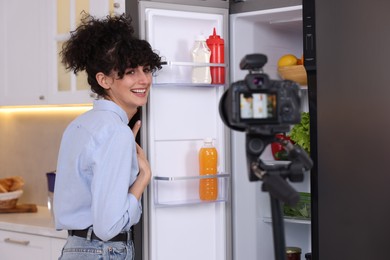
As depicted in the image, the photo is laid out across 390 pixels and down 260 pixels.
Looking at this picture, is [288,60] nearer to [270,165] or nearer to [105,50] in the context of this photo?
[105,50]

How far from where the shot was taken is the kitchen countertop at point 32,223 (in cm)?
289

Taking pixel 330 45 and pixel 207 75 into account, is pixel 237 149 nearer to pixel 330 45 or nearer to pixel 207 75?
pixel 207 75

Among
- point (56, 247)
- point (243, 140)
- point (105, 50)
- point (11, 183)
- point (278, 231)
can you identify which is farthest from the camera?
point (11, 183)

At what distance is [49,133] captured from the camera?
358 centimetres

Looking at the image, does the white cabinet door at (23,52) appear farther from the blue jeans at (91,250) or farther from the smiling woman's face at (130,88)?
the blue jeans at (91,250)

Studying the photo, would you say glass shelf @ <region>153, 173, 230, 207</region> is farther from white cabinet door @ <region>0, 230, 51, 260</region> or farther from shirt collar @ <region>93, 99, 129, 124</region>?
white cabinet door @ <region>0, 230, 51, 260</region>

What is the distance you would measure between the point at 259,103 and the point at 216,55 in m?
1.12

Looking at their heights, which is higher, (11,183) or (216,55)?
(216,55)

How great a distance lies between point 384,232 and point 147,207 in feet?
2.54

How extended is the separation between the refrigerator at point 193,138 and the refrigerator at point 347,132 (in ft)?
0.74

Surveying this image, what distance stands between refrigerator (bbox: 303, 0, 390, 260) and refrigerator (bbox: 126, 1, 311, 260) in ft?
0.74

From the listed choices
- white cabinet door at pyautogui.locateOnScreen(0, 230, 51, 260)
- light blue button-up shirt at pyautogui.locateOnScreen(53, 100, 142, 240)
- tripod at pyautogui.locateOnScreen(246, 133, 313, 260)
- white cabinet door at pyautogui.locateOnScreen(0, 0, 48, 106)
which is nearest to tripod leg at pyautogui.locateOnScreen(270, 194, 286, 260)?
tripod at pyautogui.locateOnScreen(246, 133, 313, 260)

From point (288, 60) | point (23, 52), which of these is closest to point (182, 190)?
point (288, 60)

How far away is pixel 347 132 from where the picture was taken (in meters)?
2.16
